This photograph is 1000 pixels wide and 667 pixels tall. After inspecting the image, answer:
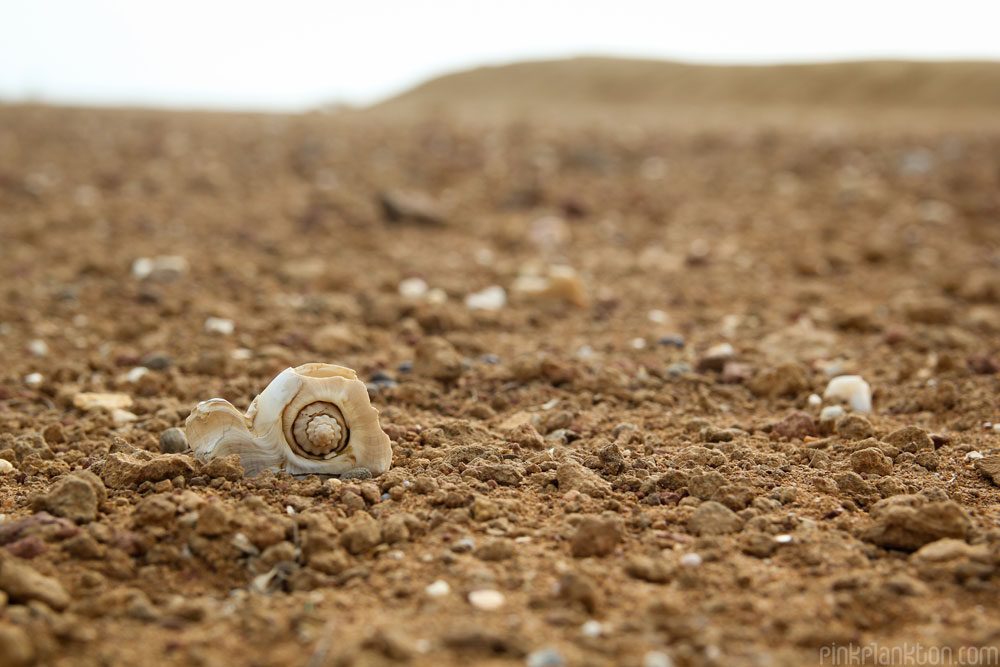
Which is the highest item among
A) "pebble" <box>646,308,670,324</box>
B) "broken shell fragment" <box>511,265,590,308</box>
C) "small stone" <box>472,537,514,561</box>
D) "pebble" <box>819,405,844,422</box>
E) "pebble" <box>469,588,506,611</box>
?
"broken shell fragment" <box>511,265,590,308</box>

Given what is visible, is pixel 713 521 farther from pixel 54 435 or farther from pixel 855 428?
pixel 54 435

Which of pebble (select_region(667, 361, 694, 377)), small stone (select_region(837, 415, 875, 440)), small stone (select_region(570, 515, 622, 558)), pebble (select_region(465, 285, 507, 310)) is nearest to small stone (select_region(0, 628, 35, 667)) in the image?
small stone (select_region(570, 515, 622, 558))

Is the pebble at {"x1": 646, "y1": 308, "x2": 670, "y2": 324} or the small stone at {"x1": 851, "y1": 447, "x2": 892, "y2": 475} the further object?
the pebble at {"x1": 646, "y1": 308, "x2": 670, "y2": 324}

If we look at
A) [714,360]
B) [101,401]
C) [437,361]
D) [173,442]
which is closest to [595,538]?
[173,442]

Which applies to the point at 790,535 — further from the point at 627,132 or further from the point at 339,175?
the point at 627,132

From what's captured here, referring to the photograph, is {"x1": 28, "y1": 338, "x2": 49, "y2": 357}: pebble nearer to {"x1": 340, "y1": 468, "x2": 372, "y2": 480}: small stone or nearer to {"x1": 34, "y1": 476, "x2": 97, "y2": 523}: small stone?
{"x1": 34, "y1": 476, "x2": 97, "y2": 523}: small stone

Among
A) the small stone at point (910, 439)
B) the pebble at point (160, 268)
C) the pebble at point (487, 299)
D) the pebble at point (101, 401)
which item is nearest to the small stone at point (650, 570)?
the small stone at point (910, 439)

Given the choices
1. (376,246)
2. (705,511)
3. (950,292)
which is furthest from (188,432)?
(950,292)
